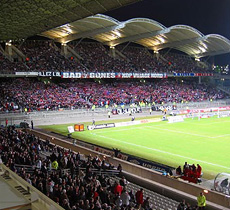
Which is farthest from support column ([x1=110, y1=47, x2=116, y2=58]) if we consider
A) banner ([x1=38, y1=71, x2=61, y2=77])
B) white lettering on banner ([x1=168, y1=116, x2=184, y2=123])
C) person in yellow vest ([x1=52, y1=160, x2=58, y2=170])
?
person in yellow vest ([x1=52, y1=160, x2=58, y2=170])

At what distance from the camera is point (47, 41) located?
57.2 metres

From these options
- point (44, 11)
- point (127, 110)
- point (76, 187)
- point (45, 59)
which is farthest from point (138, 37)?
point (76, 187)

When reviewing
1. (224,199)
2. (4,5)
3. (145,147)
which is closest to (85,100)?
(145,147)

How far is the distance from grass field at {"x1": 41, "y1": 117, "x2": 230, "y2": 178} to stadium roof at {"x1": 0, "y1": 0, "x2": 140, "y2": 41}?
37.9 feet

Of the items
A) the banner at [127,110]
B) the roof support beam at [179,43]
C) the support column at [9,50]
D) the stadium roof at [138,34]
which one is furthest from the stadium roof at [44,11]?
the roof support beam at [179,43]

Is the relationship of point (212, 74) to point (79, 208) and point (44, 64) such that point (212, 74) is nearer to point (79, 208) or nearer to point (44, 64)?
point (44, 64)

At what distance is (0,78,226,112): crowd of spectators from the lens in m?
42.8

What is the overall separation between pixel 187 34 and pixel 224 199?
181ft

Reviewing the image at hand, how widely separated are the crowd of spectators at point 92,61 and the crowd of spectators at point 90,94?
3171mm

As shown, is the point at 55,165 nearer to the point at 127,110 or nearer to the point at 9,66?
the point at 127,110

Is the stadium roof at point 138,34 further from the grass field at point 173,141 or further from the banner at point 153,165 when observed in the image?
the banner at point 153,165

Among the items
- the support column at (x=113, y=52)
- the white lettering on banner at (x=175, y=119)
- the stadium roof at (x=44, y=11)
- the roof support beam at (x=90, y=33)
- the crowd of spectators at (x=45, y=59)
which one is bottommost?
the white lettering on banner at (x=175, y=119)

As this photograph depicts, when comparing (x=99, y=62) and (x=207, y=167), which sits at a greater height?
(x=99, y=62)

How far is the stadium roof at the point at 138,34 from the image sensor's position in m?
51.2
